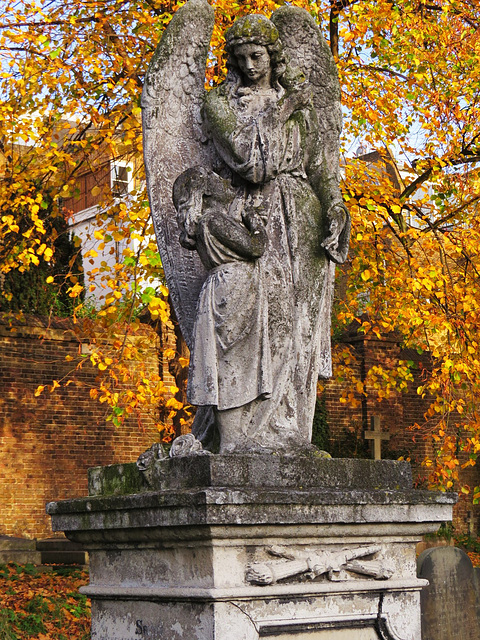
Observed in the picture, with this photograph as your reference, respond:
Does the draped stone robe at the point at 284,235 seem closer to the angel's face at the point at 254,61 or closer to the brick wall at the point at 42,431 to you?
the angel's face at the point at 254,61

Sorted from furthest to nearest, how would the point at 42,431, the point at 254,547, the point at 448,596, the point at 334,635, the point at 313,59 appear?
the point at 42,431
the point at 448,596
the point at 313,59
the point at 334,635
the point at 254,547

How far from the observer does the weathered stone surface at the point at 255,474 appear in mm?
3816

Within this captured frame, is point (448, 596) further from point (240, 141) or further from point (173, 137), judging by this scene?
point (240, 141)

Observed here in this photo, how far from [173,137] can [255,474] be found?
1.82 metres

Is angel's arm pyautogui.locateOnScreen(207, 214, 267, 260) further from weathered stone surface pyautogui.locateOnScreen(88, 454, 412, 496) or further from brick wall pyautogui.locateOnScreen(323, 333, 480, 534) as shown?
brick wall pyautogui.locateOnScreen(323, 333, 480, 534)

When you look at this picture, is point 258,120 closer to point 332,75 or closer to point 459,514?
point 332,75

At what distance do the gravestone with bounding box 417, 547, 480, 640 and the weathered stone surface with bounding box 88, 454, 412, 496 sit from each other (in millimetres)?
5036

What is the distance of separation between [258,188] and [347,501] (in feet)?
4.87

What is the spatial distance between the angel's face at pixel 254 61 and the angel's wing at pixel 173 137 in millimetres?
438

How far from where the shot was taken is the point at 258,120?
4.43m

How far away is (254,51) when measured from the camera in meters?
4.45

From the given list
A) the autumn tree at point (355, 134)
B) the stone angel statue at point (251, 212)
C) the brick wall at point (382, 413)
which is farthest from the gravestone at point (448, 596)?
the brick wall at point (382, 413)

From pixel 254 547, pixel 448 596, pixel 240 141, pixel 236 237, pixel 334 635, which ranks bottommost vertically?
pixel 448 596

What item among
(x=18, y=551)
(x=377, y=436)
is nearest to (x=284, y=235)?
(x=18, y=551)
